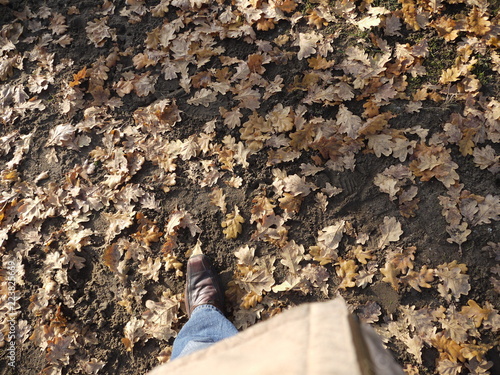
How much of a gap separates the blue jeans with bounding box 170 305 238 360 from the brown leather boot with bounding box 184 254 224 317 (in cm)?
6

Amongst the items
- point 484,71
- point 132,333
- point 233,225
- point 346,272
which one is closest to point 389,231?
point 346,272

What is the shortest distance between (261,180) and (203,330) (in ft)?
4.07

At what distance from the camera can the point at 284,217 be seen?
2986 mm

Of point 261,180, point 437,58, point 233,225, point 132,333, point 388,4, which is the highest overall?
point 388,4

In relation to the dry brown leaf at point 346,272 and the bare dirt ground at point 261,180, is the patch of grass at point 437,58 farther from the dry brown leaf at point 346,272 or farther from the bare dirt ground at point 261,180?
the dry brown leaf at point 346,272

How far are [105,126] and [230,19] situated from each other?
5.26 feet

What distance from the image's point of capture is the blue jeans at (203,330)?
2.35 metres

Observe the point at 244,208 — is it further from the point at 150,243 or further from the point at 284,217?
the point at 150,243

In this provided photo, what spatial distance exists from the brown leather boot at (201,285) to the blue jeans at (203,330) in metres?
0.06

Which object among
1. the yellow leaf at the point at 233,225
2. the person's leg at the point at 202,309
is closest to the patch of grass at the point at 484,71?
the yellow leaf at the point at 233,225

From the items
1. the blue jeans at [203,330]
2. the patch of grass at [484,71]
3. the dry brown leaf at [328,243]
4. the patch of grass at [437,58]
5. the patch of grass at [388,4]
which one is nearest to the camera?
the blue jeans at [203,330]

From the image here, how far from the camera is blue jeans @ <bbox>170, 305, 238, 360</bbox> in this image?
2350 millimetres

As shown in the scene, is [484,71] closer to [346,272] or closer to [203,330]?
[346,272]

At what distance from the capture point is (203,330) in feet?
8.29
